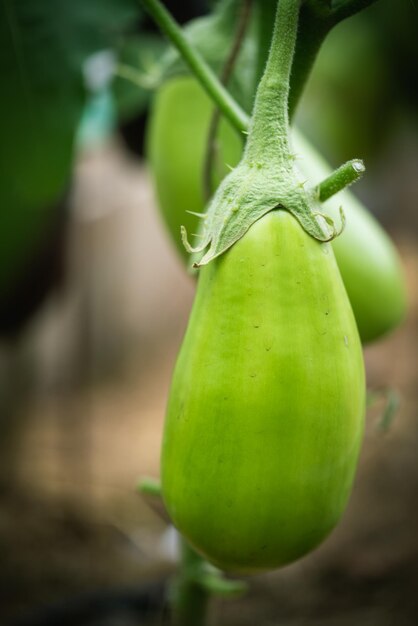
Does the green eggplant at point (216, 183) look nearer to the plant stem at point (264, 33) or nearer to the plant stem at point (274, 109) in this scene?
the plant stem at point (264, 33)

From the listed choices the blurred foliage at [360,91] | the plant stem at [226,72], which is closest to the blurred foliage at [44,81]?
the plant stem at [226,72]

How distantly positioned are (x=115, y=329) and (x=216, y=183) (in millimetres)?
2143

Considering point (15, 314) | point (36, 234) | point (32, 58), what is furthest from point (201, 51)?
point (15, 314)

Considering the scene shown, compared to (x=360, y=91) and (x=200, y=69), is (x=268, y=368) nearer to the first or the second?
(x=200, y=69)

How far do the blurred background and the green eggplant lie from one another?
54mm

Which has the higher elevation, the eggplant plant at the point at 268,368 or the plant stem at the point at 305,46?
the plant stem at the point at 305,46

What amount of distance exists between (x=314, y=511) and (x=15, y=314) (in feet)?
4.27

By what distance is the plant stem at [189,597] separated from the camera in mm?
699

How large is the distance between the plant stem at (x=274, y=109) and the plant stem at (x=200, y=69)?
0.08 m

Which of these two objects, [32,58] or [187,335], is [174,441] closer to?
[187,335]

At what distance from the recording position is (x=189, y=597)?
28.3 inches

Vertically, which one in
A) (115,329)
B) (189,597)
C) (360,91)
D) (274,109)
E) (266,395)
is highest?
(360,91)

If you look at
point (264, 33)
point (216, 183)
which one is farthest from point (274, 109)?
point (216, 183)

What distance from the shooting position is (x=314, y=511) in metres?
0.41
